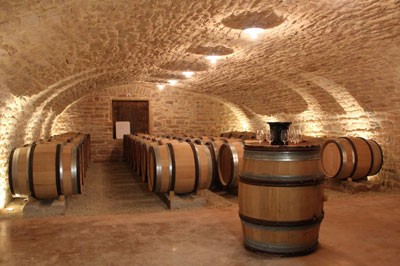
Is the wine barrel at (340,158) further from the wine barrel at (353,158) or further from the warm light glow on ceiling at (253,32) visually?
the warm light glow on ceiling at (253,32)

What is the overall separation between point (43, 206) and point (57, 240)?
1296 mm

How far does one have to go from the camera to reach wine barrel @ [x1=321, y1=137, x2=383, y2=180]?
19.3 ft

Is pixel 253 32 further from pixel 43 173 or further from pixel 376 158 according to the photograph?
pixel 376 158

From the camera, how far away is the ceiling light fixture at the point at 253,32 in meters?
4.29

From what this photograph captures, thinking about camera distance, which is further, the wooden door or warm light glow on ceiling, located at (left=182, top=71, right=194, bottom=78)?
the wooden door

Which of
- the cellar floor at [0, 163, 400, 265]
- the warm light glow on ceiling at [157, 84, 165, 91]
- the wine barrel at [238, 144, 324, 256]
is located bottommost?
the cellar floor at [0, 163, 400, 265]

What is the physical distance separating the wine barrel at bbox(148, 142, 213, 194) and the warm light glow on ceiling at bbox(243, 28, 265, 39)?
1629mm

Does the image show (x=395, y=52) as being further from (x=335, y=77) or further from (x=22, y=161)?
(x=22, y=161)

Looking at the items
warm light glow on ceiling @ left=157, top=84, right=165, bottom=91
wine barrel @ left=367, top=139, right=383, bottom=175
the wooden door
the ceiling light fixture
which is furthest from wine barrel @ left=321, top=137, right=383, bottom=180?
the wooden door

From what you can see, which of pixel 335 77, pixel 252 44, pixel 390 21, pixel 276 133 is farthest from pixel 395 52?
pixel 276 133

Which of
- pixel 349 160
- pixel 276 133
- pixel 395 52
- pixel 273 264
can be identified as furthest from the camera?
pixel 349 160

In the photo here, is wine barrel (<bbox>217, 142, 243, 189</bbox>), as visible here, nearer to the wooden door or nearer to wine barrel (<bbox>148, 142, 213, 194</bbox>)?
wine barrel (<bbox>148, 142, 213, 194</bbox>)

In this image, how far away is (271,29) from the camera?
452 centimetres

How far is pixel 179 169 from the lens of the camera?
14.9 ft
